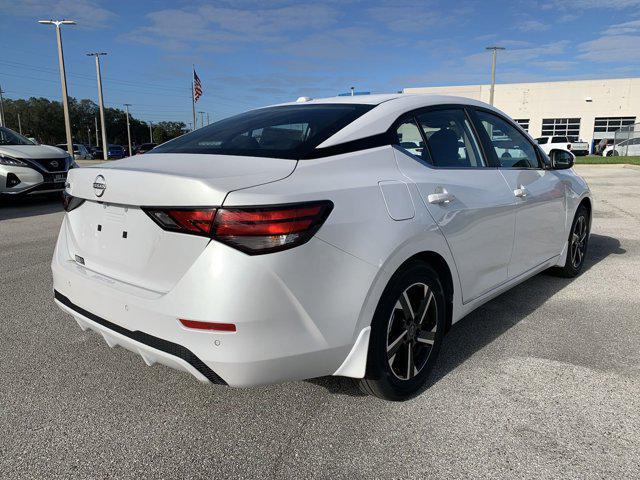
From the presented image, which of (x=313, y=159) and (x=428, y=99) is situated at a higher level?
(x=428, y=99)

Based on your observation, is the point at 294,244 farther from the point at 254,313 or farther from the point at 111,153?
the point at 111,153

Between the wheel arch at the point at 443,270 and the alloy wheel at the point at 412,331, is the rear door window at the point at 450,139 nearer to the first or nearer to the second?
the wheel arch at the point at 443,270

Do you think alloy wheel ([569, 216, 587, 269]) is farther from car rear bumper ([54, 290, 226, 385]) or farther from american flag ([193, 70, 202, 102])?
american flag ([193, 70, 202, 102])

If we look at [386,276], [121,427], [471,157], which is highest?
[471,157]

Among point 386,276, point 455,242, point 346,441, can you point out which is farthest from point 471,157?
point 346,441

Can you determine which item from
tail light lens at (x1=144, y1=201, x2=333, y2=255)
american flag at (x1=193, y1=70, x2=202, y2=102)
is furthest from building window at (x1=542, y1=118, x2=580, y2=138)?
tail light lens at (x1=144, y1=201, x2=333, y2=255)

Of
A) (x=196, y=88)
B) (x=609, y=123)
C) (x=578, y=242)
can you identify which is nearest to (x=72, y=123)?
(x=196, y=88)

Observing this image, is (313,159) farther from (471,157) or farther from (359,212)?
(471,157)

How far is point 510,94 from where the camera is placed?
54.2 m

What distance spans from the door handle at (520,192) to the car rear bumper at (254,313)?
1.71 m

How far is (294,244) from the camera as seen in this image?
1.98 m

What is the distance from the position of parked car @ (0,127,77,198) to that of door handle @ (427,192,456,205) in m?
9.59

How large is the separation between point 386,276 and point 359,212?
1.07 ft

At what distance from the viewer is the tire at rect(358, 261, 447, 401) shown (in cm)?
238
